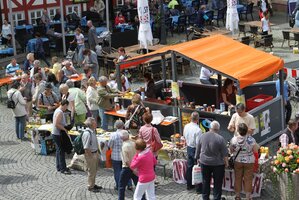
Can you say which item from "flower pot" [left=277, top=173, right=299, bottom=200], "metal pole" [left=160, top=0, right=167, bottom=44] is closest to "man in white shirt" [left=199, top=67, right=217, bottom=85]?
"flower pot" [left=277, top=173, right=299, bottom=200]

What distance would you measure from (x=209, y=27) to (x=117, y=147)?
58.3 ft

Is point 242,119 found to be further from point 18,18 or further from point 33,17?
point 33,17

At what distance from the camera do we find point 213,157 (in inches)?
508

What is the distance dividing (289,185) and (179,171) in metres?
2.45

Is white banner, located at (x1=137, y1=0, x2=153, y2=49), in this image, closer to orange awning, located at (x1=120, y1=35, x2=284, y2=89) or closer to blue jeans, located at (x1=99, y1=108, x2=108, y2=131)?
orange awning, located at (x1=120, y1=35, x2=284, y2=89)

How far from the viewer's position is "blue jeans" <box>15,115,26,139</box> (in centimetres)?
1794

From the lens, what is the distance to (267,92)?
18.6 m

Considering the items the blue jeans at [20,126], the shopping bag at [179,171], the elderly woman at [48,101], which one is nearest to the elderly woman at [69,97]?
the elderly woman at [48,101]

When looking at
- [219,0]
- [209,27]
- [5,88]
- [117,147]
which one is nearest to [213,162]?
[117,147]

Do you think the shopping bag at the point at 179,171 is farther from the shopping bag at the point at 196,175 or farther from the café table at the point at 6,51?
the café table at the point at 6,51

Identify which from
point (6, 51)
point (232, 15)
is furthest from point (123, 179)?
point (232, 15)

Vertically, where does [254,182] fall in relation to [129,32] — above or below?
below

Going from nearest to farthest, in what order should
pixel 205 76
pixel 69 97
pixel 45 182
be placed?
pixel 45 182 → pixel 69 97 → pixel 205 76

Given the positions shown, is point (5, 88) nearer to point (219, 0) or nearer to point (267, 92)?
point (267, 92)
